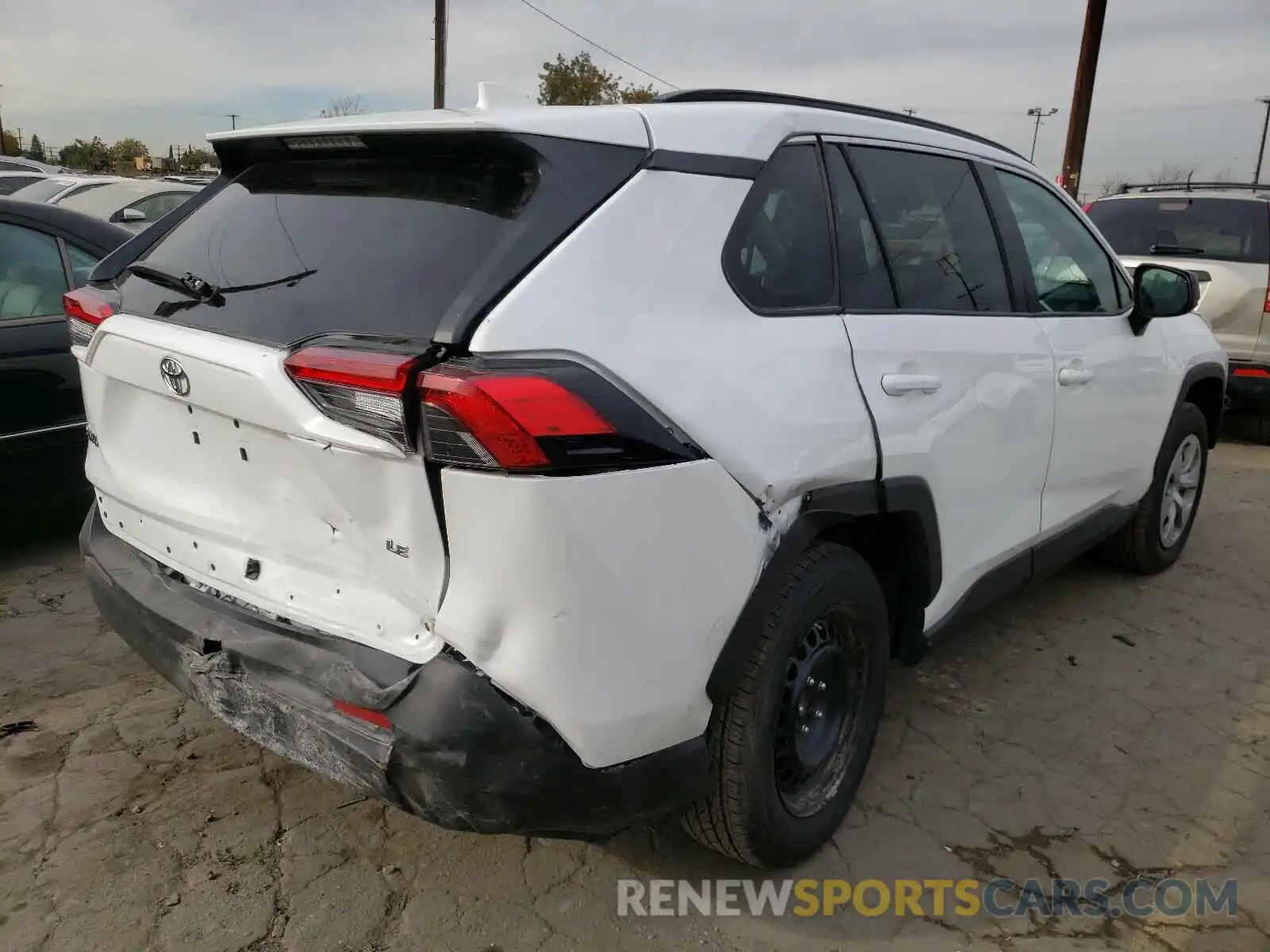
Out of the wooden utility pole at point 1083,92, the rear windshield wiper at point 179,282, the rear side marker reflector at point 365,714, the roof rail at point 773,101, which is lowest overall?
the rear side marker reflector at point 365,714

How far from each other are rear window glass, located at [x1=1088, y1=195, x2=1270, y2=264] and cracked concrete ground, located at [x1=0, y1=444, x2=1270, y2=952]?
4.68m

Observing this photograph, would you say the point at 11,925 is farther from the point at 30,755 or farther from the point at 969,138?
the point at 969,138

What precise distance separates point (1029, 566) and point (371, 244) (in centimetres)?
241

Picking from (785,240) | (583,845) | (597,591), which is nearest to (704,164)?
(785,240)

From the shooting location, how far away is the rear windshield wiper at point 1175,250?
7457 millimetres

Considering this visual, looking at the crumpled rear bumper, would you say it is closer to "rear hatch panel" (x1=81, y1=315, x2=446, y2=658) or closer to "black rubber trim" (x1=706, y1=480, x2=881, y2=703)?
"rear hatch panel" (x1=81, y1=315, x2=446, y2=658)

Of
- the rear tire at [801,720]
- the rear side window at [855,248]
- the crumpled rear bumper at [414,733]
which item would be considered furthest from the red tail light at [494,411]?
the rear side window at [855,248]

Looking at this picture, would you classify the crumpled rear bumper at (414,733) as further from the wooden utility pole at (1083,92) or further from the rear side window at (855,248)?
the wooden utility pole at (1083,92)

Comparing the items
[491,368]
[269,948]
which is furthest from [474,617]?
[269,948]

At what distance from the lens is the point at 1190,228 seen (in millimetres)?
7621

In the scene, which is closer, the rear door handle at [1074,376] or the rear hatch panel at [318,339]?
the rear hatch panel at [318,339]

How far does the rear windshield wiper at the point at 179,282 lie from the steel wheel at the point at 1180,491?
13.2 ft

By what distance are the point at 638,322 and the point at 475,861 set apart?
1.49m

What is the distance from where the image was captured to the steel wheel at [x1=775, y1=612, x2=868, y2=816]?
235 centimetres
